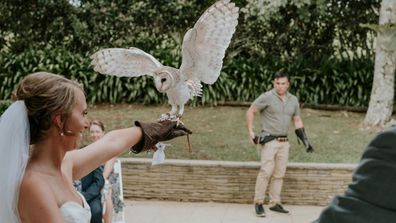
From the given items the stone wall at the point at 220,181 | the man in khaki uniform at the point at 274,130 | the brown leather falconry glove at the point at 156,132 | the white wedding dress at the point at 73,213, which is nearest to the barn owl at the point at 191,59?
the brown leather falconry glove at the point at 156,132

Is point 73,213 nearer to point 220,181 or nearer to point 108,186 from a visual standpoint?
point 108,186

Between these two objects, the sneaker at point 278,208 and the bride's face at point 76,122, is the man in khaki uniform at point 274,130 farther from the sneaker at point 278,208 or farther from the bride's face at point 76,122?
the bride's face at point 76,122

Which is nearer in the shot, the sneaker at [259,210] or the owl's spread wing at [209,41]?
the owl's spread wing at [209,41]

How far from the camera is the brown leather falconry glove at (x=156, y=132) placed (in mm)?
2410

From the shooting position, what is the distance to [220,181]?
7961mm

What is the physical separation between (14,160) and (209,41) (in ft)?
3.05

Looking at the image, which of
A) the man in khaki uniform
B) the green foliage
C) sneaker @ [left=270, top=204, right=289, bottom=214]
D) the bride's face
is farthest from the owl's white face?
the green foliage

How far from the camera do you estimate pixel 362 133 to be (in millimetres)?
10328

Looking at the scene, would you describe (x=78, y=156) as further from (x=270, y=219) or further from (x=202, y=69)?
(x=270, y=219)

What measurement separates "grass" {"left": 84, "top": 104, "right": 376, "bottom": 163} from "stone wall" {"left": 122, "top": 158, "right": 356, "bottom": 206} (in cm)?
52

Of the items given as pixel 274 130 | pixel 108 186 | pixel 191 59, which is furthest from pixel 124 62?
pixel 274 130

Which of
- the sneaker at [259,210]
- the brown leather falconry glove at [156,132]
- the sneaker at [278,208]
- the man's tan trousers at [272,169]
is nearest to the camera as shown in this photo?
the brown leather falconry glove at [156,132]

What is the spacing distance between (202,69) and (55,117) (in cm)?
74

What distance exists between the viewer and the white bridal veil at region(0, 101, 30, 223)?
223 centimetres
